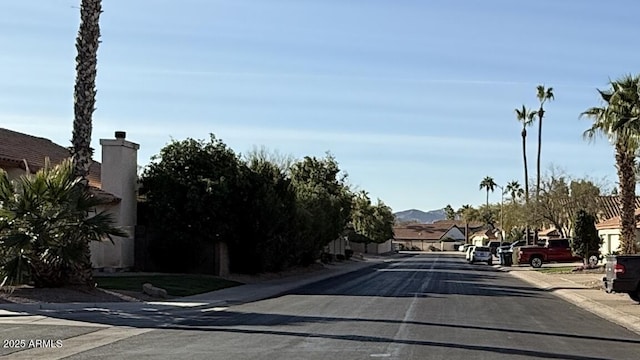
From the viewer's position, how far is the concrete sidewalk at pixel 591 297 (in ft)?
74.1

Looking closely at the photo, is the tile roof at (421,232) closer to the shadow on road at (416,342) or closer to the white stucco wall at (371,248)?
the white stucco wall at (371,248)

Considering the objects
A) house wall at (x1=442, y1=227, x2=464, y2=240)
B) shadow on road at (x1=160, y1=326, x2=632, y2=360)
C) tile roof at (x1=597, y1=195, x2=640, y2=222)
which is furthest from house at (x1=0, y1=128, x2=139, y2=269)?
house wall at (x1=442, y1=227, x2=464, y2=240)

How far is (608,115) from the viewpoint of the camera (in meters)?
36.7

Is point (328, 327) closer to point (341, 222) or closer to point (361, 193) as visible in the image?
point (341, 222)

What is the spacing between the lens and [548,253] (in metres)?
59.8

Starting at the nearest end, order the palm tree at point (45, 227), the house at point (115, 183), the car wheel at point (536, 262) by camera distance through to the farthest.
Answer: the palm tree at point (45, 227)
the house at point (115, 183)
the car wheel at point (536, 262)

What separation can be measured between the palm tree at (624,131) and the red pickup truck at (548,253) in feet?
61.6

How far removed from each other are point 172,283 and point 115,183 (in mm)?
8897

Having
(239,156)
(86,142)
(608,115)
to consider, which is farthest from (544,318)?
(239,156)

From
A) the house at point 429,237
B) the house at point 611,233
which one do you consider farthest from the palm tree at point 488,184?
the house at point 611,233

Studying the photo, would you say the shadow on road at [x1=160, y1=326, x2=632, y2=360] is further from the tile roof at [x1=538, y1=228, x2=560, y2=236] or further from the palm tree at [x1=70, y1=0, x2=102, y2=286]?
the tile roof at [x1=538, y1=228, x2=560, y2=236]

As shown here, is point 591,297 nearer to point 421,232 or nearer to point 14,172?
point 14,172

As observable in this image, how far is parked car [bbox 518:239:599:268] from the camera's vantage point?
59281 mm

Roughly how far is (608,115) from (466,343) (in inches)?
938
